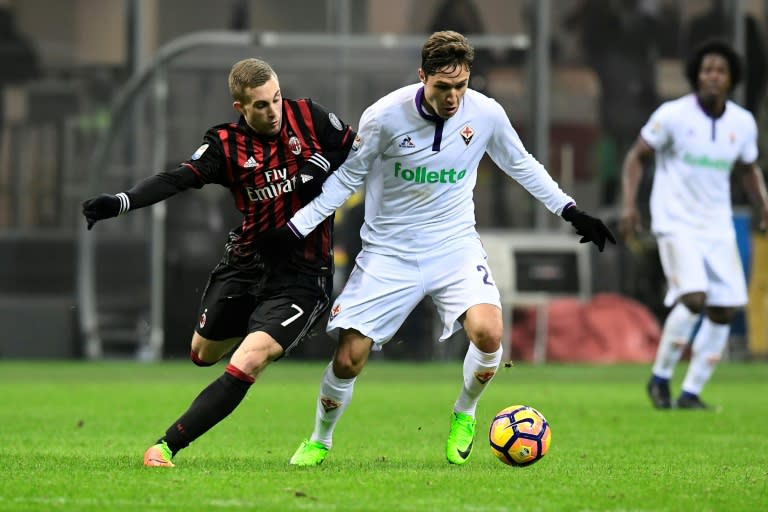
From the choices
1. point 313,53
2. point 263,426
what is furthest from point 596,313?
point 263,426

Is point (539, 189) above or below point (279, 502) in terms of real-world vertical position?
above

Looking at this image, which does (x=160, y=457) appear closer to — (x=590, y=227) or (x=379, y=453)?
(x=379, y=453)

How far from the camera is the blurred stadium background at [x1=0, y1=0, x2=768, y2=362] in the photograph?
822 inches

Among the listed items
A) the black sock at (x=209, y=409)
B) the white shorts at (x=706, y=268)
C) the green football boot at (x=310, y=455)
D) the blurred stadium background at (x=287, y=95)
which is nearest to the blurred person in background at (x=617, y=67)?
the blurred stadium background at (x=287, y=95)

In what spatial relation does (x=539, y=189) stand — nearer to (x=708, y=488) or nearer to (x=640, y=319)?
(x=708, y=488)

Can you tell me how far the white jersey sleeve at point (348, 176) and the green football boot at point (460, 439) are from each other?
1305mm

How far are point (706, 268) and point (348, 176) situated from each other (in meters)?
5.27

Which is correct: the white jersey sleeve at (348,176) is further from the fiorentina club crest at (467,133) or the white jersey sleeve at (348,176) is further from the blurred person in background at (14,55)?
the blurred person in background at (14,55)

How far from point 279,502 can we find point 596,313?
15.0 metres

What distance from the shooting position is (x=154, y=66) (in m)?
20.2

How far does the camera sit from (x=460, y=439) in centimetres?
820

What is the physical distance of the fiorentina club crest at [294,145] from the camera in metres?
7.92

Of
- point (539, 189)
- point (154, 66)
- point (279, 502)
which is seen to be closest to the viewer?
point (279, 502)

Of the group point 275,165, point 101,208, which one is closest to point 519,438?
point 275,165
